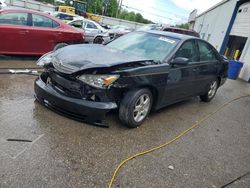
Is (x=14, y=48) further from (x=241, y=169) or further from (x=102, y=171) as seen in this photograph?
(x=241, y=169)

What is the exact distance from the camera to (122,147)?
323 centimetres

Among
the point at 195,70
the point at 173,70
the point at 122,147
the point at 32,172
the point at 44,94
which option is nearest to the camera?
the point at 32,172

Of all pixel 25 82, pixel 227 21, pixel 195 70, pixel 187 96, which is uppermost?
pixel 227 21

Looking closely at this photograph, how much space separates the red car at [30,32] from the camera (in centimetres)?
633

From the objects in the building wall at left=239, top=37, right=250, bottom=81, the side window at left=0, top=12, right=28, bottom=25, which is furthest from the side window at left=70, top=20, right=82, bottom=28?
the building wall at left=239, top=37, right=250, bottom=81

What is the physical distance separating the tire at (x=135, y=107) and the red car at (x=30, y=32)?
4510 millimetres

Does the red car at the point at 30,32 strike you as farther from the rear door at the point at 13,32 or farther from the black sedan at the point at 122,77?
the black sedan at the point at 122,77

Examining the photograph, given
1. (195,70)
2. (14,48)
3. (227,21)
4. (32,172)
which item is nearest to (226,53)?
(227,21)

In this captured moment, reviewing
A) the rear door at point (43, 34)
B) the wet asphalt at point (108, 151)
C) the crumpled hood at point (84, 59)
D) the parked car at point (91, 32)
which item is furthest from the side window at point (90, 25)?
the crumpled hood at point (84, 59)

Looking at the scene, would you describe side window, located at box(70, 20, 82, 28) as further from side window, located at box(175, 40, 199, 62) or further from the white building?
side window, located at box(175, 40, 199, 62)

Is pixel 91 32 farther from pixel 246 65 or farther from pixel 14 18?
pixel 246 65

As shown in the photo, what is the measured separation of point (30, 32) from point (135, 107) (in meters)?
4.68

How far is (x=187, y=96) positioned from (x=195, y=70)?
60 cm

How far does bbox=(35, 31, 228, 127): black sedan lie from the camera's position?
330cm
